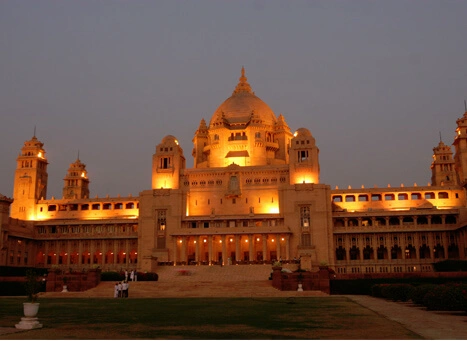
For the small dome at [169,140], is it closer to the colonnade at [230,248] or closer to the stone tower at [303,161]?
the colonnade at [230,248]

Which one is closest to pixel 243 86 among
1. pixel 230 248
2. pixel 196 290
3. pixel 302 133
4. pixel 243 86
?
pixel 243 86

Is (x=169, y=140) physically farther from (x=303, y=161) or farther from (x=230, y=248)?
(x=303, y=161)

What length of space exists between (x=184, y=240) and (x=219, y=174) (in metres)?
14.3

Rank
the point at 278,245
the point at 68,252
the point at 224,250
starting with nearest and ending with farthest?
1. the point at 278,245
2. the point at 224,250
3. the point at 68,252

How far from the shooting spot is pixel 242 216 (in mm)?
89938

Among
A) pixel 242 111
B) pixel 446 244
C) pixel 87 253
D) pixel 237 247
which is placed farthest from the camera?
pixel 242 111

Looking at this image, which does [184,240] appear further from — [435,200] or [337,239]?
[435,200]

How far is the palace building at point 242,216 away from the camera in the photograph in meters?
87.2

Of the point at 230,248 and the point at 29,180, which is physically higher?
the point at 29,180

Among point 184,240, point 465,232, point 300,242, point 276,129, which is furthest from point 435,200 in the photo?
point 184,240

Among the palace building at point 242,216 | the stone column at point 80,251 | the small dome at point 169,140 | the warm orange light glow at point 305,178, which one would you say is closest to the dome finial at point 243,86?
the palace building at point 242,216

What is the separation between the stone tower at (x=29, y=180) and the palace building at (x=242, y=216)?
210 mm

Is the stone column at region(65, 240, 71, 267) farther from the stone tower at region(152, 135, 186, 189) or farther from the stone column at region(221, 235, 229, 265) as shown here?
the stone column at region(221, 235, 229, 265)

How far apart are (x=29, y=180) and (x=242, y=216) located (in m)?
44.4
